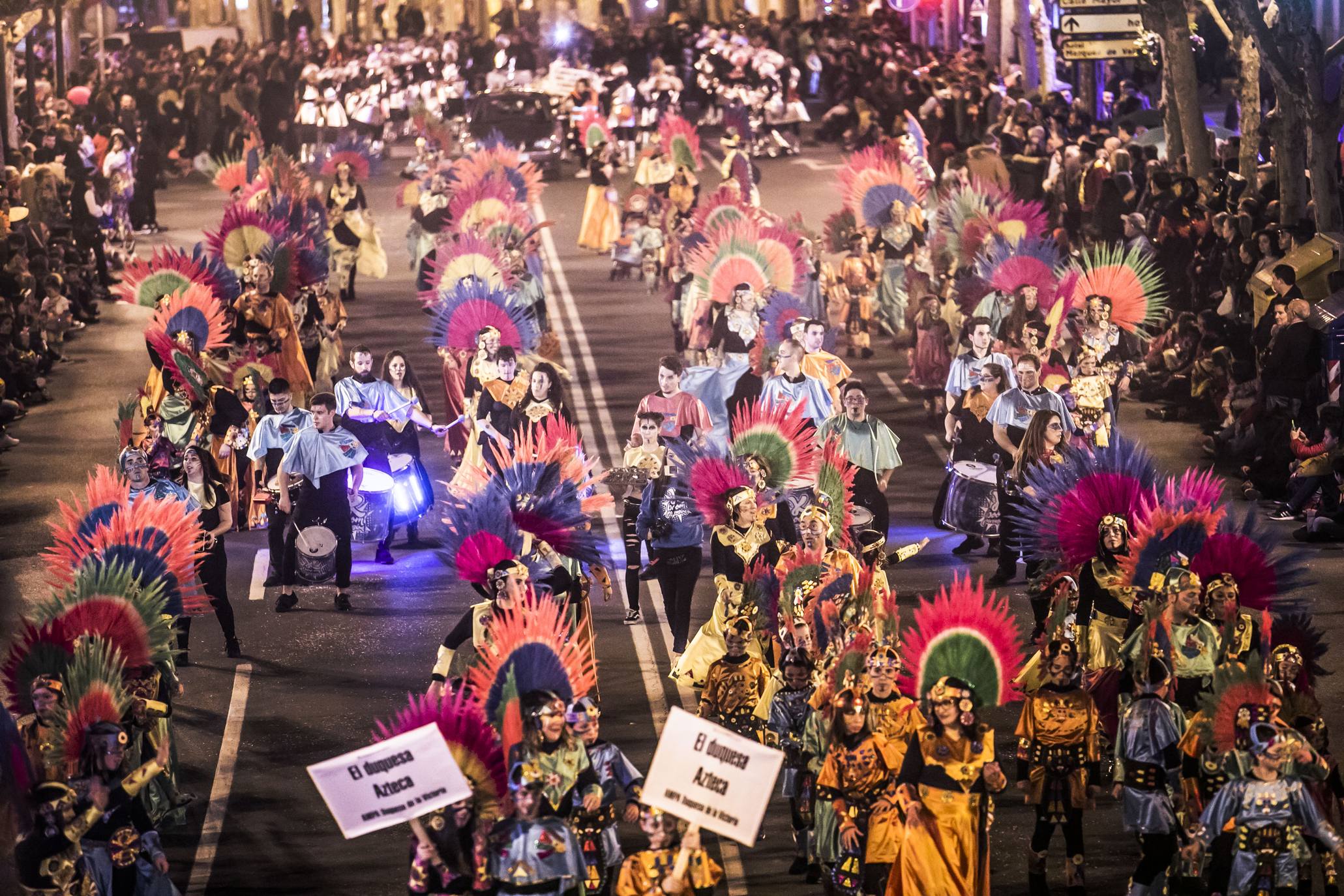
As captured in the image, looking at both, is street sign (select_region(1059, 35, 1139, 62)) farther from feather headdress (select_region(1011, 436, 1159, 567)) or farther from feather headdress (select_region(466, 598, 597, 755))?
feather headdress (select_region(466, 598, 597, 755))

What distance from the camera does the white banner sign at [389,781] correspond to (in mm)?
9484

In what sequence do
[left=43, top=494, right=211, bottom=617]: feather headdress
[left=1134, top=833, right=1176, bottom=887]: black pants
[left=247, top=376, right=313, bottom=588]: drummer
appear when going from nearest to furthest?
[left=1134, top=833, right=1176, bottom=887]: black pants, [left=43, top=494, right=211, bottom=617]: feather headdress, [left=247, top=376, right=313, bottom=588]: drummer

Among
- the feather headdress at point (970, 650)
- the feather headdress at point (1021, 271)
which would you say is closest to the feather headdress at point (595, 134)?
the feather headdress at point (1021, 271)

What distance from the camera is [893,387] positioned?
2331cm

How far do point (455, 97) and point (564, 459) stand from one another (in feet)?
109

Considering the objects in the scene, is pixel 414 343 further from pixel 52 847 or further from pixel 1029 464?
pixel 52 847

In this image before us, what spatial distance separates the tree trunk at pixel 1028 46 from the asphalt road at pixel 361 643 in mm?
15276

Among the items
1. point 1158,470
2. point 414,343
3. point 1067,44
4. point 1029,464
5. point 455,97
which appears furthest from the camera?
point 455,97

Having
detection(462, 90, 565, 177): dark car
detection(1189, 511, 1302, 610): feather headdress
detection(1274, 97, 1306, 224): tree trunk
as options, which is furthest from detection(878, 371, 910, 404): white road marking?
detection(462, 90, 565, 177): dark car

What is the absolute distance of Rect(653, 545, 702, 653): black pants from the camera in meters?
14.6

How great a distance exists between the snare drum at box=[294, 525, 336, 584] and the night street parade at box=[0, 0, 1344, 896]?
2cm

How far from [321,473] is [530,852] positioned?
6.57 meters

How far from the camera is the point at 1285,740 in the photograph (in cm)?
1017

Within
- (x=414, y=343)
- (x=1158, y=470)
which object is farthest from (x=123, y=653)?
(x=414, y=343)
